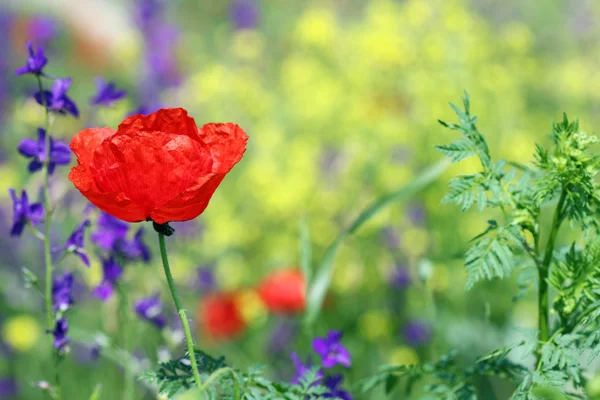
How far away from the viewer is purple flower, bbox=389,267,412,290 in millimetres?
2873

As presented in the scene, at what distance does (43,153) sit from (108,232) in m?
0.23

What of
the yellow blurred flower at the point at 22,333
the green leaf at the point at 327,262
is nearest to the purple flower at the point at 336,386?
the green leaf at the point at 327,262

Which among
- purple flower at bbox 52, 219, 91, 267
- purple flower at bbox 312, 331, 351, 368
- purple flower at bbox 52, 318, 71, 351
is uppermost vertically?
purple flower at bbox 52, 219, 91, 267

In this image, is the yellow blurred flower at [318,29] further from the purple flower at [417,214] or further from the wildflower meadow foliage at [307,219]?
the purple flower at [417,214]

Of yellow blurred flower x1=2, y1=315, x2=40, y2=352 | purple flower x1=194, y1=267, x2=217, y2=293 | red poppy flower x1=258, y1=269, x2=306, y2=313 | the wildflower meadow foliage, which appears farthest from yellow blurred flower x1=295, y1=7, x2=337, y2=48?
yellow blurred flower x1=2, y1=315, x2=40, y2=352

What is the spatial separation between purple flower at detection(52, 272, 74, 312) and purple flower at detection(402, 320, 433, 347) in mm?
1592

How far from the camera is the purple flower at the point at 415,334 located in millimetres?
2639

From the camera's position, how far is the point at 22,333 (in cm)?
281

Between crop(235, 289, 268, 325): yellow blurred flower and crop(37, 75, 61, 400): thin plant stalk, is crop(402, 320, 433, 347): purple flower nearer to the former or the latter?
crop(235, 289, 268, 325): yellow blurred flower

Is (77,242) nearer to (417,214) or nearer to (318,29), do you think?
(417,214)

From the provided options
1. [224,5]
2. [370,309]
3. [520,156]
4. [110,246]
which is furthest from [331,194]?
[224,5]

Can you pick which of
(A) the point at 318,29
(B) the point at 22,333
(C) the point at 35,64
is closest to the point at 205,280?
(B) the point at 22,333

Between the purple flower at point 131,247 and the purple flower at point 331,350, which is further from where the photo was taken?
the purple flower at point 131,247

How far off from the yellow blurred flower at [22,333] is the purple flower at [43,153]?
5.73 feet
